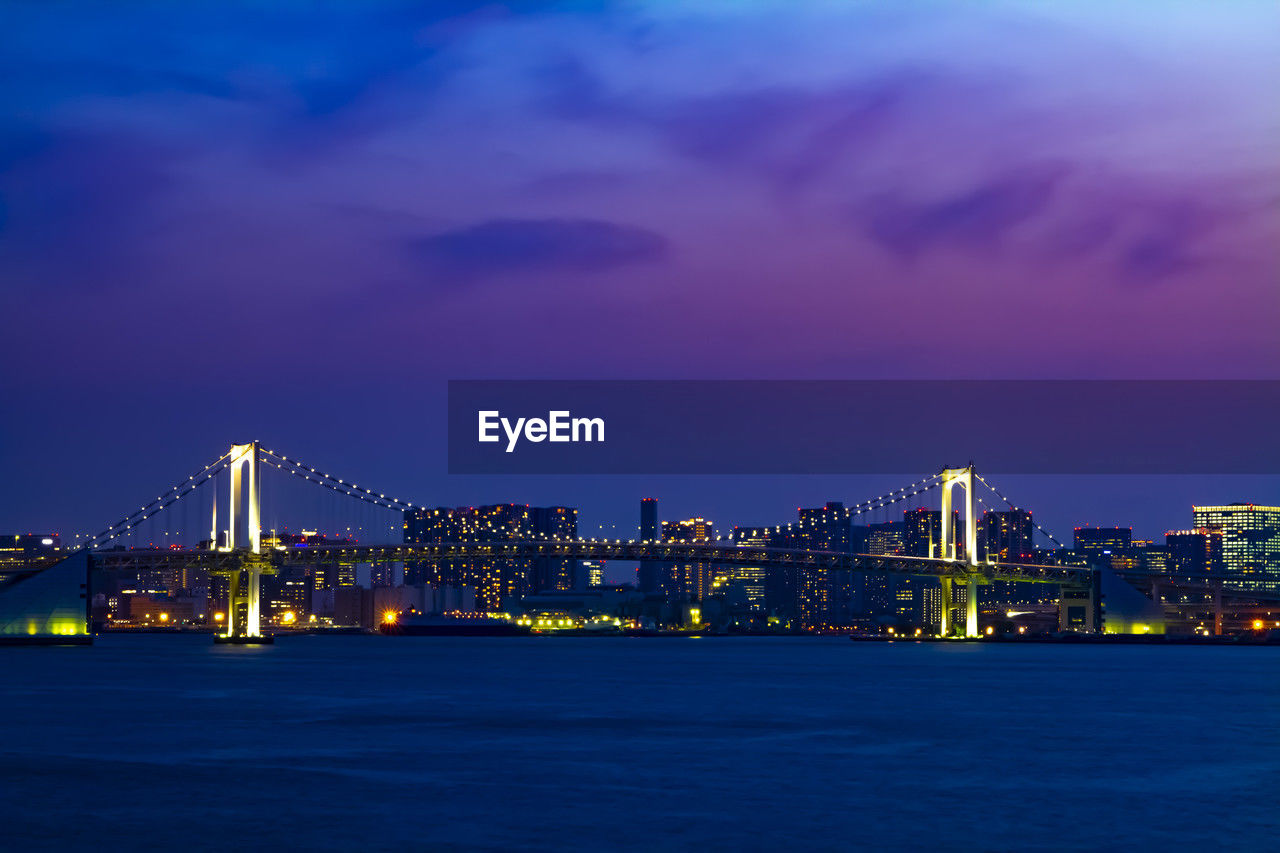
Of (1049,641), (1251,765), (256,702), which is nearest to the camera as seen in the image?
(1251,765)

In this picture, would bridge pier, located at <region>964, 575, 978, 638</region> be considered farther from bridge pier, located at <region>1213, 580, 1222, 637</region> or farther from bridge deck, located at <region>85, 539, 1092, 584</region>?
bridge pier, located at <region>1213, 580, 1222, 637</region>

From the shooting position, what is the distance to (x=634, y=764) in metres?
30.0

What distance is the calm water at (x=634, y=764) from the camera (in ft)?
72.7

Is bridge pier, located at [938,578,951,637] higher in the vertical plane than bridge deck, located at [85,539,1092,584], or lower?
lower

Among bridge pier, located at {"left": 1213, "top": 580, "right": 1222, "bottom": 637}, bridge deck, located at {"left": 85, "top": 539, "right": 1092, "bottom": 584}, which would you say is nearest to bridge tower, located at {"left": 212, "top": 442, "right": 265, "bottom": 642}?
bridge deck, located at {"left": 85, "top": 539, "right": 1092, "bottom": 584}

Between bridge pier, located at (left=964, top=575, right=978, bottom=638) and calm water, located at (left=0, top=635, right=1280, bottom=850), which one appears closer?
calm water, located at (left=0, top=635, right=1280, bottom=850)

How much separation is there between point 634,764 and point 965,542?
269ft

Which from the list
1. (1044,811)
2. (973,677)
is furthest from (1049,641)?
(1044,811)

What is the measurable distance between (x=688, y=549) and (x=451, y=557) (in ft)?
51.2

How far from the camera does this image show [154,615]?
194875mm

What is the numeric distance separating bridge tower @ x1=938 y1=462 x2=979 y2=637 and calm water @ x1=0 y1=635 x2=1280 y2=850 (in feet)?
152

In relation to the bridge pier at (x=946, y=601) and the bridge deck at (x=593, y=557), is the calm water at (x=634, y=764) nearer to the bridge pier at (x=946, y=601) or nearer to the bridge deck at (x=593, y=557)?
Result: the bridge deck at (x=593, y=557)

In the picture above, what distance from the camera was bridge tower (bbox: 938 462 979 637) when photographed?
105838mm

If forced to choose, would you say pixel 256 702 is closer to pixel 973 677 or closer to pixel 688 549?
pixel 973 677
